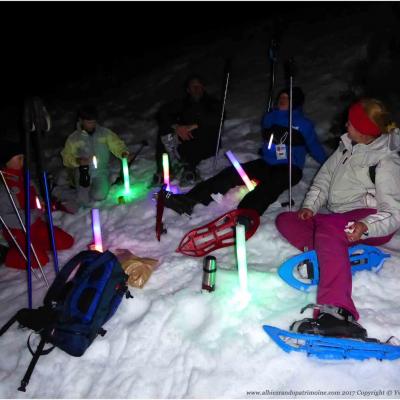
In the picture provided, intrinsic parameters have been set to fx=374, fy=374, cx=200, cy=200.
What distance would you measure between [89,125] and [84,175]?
898mm

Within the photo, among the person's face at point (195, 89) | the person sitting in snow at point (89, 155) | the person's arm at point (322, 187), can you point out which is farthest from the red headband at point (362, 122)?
the person sitting in snow at point (89, 155)

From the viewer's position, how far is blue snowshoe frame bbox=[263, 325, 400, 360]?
10.8 feet

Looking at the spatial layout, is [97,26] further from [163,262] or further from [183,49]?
[163,262]

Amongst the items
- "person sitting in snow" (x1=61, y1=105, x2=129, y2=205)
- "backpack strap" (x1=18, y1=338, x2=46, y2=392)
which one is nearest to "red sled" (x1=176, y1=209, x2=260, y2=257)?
"backpack strap" (x1=18, y1=338, x2=46, y2=392)

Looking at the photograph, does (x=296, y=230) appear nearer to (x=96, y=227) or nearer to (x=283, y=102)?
(x=283, y=102)

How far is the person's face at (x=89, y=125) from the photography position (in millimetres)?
6605

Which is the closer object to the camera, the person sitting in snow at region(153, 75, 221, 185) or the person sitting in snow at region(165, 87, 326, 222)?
the person sitting in snow at region(165, 87, 326, 222)

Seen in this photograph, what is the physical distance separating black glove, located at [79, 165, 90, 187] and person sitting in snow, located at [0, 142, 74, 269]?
98 centimetres

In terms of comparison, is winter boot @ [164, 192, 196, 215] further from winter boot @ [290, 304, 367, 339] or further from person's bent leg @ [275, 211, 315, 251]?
winter boot @ [290, 304, 367, 339]

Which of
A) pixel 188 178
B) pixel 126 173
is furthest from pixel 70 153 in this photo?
pixel 188 178

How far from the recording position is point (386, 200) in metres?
4.01

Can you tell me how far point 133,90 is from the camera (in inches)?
517

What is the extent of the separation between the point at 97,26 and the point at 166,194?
81.6 feet

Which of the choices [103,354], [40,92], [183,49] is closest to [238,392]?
[103,354]
